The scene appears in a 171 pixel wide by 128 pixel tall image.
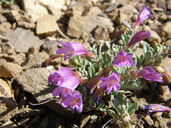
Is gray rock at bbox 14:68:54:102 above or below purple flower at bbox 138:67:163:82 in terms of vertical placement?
below

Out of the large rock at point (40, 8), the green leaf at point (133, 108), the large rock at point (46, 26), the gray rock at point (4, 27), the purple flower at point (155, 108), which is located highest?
the large rock at point (40, 8)

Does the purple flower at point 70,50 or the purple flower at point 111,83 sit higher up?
the purple flower at point 70,50

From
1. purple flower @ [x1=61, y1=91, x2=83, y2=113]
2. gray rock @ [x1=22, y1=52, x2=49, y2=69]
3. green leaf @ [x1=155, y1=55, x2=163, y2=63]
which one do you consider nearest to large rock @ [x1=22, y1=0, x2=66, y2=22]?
gray rock @ [x1=22, y1=52, x2=49, y2=69]

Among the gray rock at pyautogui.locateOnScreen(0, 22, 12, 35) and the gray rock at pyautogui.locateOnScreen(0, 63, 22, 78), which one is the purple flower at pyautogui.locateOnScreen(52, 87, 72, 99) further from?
the gray rock at pyautogui.locateOnScreen(0, 22, 12, 35)

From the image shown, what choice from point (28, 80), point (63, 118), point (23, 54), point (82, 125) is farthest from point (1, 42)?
point (82, 125)

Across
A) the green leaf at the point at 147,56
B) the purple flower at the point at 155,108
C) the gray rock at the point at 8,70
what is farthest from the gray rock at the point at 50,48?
the purple flower at the point at 155,108

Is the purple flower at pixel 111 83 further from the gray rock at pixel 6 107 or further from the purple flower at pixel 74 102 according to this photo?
the gray rock at pixel 6 107

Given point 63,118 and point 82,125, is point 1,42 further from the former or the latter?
point 82,125

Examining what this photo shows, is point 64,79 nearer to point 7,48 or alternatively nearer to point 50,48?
point 50,48

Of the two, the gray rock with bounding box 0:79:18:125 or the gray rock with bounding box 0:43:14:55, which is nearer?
the gray rock with bounding box 0:79:18:125
